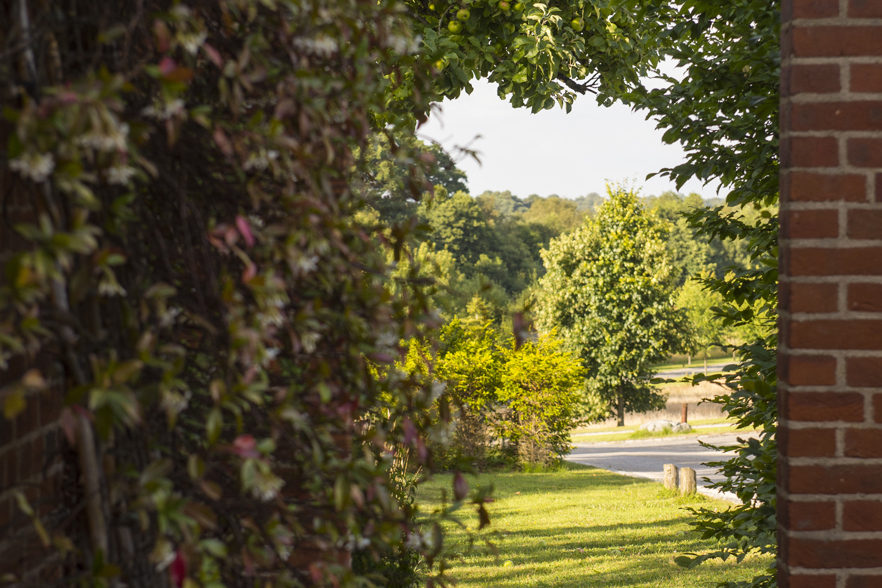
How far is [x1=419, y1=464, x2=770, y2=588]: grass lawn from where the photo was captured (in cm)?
840

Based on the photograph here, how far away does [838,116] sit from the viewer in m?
1.91

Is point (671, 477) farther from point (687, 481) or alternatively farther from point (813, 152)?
point (813, 152)

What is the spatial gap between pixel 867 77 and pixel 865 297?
60 centimetres

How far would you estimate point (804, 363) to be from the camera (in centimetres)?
191

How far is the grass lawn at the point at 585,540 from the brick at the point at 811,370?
3.64 metres

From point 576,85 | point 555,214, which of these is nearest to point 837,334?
point 576,85

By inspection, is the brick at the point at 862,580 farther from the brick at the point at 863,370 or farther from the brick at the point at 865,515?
the brick at the point at 863,370

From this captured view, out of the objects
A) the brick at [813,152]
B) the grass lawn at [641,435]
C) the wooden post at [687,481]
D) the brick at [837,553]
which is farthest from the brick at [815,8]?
the grass lawn at [641,435]

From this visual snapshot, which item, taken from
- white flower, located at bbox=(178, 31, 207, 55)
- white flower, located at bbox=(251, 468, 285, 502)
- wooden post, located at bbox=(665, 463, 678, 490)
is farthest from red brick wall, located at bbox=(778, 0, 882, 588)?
wooden post, located at bbox=(665, 463, 678, 490)

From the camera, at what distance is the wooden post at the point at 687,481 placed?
46.5 ft

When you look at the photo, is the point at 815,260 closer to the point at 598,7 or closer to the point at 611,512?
the point at 598,7

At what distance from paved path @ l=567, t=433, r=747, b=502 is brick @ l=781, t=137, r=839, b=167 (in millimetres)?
16632

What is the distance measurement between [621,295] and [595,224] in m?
3.36

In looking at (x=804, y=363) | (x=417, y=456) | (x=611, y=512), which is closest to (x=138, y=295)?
(x=417, y=456)
